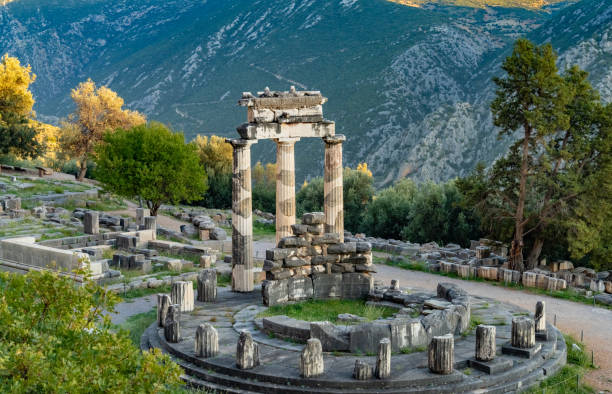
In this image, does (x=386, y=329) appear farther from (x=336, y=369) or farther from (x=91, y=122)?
(x=91, y=122)

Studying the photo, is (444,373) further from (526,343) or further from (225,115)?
(225,115)

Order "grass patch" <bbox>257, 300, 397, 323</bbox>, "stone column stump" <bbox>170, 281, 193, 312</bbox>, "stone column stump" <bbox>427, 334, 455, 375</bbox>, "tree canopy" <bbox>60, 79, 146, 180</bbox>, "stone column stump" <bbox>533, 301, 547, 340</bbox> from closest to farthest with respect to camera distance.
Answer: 1. "stone column stump" <bbox>427, 334, 455, 375</bbox>
2. "stone column stump" <bbox>533, 301, 547, 340</bbox>
3. "grass patch" <bbox>257, 300, 397, 323</bbox>
4. "stone column stump" <bbox>170, 281, 193, 312</bbox>
5. "tree canopy" <bbox>60, 79, 146, 180</bbox>

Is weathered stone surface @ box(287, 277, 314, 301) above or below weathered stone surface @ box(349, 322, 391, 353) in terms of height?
above

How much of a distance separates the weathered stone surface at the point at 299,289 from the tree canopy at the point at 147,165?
20.5 meters

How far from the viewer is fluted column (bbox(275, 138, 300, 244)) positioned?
2116 cm

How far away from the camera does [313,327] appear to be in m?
14.5

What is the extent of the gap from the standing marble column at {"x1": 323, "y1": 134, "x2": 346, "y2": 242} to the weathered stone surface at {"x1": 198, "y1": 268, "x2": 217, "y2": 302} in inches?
173

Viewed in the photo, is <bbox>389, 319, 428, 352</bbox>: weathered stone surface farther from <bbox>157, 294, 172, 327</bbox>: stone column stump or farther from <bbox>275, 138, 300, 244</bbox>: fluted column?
<bbox>275, 138, 300, 244</bbox>: fluted column

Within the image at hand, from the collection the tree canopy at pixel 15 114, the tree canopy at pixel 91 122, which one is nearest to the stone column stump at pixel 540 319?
the tree canopy at pixel 15 114

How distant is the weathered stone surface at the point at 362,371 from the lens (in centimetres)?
1260

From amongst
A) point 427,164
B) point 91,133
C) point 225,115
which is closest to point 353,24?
point 225,115

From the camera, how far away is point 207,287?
1916 centimetres

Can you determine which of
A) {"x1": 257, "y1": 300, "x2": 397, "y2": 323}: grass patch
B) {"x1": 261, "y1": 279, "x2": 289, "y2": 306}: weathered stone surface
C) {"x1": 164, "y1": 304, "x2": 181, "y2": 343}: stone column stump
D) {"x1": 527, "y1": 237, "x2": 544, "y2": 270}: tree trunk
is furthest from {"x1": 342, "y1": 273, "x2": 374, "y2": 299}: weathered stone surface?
{"x1": 527, "y1": 237, "x2": 544, "y2": 270}: tree trunk

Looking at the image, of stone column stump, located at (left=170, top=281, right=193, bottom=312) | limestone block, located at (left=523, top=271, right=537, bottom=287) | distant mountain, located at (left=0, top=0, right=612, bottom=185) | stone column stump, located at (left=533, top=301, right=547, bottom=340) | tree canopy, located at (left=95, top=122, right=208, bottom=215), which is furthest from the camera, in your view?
distant mountain, located at (left=0, top=0, right=612, bottom=185)
